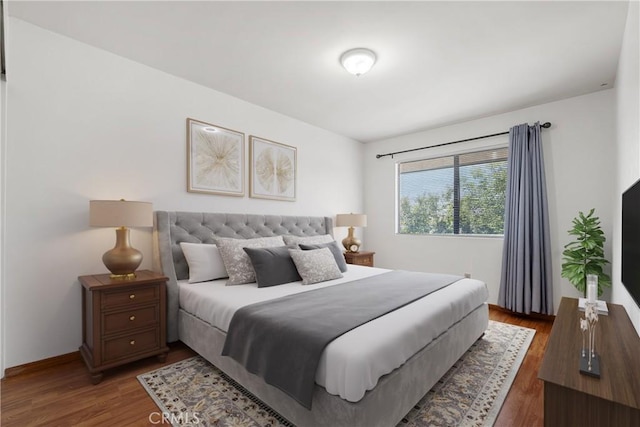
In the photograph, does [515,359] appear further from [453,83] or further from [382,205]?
[382,205]

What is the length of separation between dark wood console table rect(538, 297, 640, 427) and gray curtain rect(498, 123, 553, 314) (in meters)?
2.14

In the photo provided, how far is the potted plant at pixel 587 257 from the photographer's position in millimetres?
3001

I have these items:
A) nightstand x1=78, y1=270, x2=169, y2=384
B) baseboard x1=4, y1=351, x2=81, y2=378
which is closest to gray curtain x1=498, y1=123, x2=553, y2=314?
nightstand x1=78, y1=270, x2=169, y2=384

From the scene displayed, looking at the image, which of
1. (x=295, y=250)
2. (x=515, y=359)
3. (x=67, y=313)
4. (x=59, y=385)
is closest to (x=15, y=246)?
(x=67, y=313)

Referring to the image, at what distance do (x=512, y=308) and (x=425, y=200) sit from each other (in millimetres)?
1868

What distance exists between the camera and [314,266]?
288 cm

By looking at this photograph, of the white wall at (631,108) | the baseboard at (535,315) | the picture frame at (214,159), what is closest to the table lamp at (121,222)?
the picture frame at (214,159)

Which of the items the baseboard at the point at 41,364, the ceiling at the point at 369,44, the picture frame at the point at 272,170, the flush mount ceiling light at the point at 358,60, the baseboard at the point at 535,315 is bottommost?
the baseboard at the point at 535,315

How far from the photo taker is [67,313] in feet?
8.01

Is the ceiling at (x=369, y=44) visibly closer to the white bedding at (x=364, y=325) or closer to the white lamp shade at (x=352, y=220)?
the white lamp shade at (x=352, y=220)

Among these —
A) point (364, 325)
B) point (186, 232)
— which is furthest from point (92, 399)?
point (364, 325)

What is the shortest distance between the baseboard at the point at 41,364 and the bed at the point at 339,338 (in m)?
0.74

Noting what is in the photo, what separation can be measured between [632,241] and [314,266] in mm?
2176

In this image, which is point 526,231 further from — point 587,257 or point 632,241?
point 632,241
